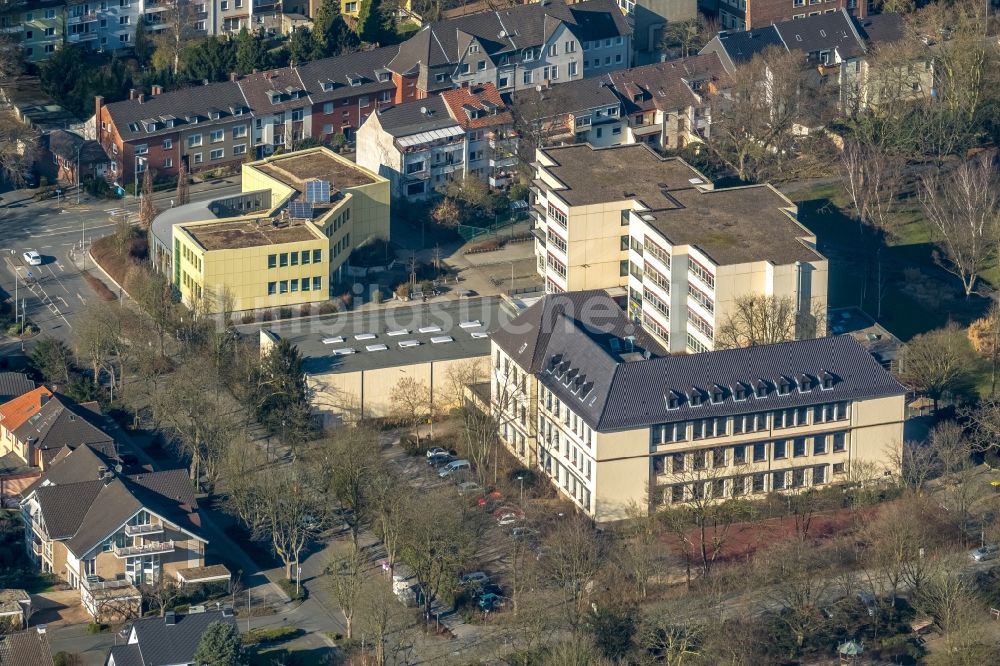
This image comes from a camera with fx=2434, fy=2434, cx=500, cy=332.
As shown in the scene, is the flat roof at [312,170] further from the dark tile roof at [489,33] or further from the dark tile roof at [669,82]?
the dark tile roof at [669,82]

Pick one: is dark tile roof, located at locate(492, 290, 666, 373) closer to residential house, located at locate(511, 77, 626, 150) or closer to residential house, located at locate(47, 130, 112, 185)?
residential house, located at locate(511, 77, 626, 150)

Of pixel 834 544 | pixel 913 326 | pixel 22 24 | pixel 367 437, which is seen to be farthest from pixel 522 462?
pixel 22 24

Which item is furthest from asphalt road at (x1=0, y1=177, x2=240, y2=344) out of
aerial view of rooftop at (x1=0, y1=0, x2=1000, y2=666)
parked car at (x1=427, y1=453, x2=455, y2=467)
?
parked car at (x1=427, y1=453, x2=455, y2=467)

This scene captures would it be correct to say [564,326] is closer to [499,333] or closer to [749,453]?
[499,333]

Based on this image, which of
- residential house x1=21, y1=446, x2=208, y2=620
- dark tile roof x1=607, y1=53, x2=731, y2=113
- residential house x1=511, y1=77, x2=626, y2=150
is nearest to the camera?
residential house x1=21, y1=446, x2=208, y2=620

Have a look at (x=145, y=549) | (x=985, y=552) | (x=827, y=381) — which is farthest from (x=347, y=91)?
(x=985, y=552)

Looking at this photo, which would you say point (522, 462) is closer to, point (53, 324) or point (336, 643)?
point (336, 643)
